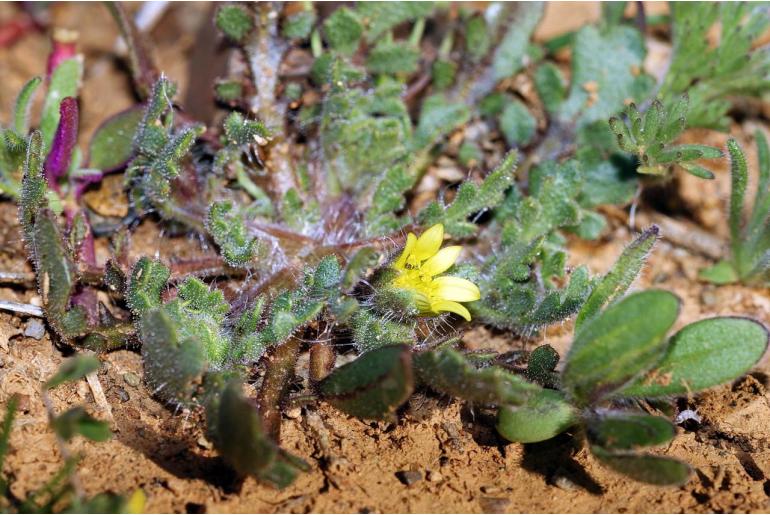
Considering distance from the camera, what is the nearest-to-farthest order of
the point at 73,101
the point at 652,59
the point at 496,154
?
the point at 73,101 < the point at 496,154 < the point at 652,59

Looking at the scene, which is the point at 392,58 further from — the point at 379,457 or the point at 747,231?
the point at 379,457

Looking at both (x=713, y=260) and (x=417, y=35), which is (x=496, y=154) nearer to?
(x=417, y=35)

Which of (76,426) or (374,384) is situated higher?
(76,426)

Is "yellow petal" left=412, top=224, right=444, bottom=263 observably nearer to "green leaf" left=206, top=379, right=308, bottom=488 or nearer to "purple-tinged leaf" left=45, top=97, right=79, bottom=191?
"green leaf" left=206, top=379, right=308, bottom=488

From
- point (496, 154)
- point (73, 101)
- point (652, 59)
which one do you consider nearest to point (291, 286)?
point (73, 101)

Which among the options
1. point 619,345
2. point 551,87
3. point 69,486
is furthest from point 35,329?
point 551,87

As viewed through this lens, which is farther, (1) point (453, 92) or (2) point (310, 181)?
(1) point (453, 92)

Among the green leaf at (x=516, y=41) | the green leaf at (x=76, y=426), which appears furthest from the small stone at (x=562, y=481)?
the green leaf at (x=516, y=41)
